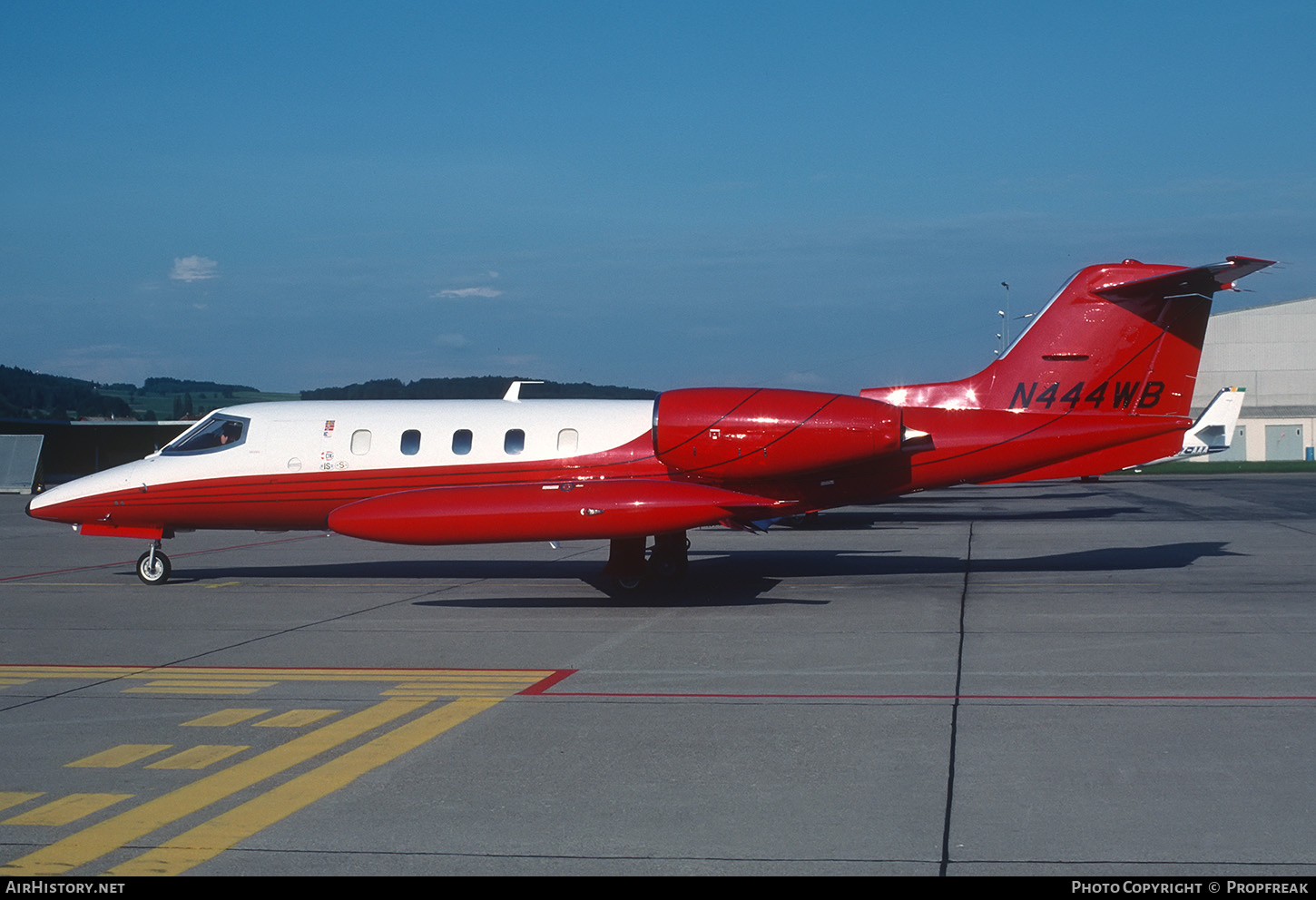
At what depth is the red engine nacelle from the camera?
14250 millimetres

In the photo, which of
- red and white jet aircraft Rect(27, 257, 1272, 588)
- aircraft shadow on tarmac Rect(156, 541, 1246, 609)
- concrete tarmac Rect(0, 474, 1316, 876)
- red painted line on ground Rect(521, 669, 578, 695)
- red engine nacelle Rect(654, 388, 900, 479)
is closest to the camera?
concrete tarmac Rect(0, 474, 1316, 876)

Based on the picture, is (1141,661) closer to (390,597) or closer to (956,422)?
(956,422)

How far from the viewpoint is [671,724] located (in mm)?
8297

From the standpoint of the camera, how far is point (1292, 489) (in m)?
40.1

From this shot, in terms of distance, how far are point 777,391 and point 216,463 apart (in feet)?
26.6

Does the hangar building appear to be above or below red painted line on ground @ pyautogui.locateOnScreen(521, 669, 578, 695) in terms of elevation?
above

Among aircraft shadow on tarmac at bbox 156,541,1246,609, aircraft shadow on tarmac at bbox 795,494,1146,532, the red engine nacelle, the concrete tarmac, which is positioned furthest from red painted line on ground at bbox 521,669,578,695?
aircraft shadow on tarmac at bbox 795,494,1146,532

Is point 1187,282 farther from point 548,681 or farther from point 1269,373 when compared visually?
point 1269,373

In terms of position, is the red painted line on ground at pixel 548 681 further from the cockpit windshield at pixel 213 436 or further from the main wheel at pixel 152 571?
the main wheel at pixel 152 571

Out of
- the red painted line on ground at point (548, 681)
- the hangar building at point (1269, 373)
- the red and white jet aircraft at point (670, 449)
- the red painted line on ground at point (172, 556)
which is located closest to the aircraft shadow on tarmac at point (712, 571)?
the red and white jet aircraft at point (670, 449)

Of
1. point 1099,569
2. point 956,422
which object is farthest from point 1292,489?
point 956,422

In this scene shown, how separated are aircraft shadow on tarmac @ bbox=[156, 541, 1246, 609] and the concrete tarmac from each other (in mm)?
170

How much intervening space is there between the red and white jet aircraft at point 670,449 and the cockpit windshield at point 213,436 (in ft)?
0.09

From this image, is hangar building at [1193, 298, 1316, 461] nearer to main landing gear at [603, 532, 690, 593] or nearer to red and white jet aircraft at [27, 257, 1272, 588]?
red and white jet aircraft at [27, 257, 1272, 588]
